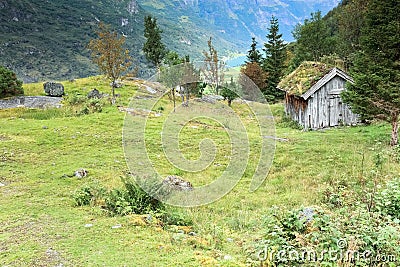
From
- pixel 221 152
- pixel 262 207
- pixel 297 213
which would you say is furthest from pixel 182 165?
pixel 297 213

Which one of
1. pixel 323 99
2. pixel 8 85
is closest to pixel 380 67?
pixel 323 99

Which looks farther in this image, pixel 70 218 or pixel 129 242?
pixel 70 218

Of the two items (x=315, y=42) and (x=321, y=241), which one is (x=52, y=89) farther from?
(x=315, y=42)

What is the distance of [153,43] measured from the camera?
46.3m

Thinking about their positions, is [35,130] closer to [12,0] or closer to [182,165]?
[182,165]

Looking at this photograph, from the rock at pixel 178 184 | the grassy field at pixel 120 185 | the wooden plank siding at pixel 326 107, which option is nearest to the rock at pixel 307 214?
the grassy field at pixel 120 185

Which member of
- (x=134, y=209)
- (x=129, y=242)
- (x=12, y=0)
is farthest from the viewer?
(x=12, y=0)

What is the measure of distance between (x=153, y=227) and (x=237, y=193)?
4.70 metres

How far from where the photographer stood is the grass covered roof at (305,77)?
78.5 ft

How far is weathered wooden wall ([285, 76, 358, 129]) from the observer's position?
23.8 m

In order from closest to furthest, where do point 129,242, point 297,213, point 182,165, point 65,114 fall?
1. point 129,242
2. point 297,213
3. point 182,165
4. point 65,114

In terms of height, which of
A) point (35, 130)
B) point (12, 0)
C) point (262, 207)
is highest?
point (12, 0)

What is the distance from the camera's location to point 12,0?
15038cm

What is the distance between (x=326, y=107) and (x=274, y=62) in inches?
1027
